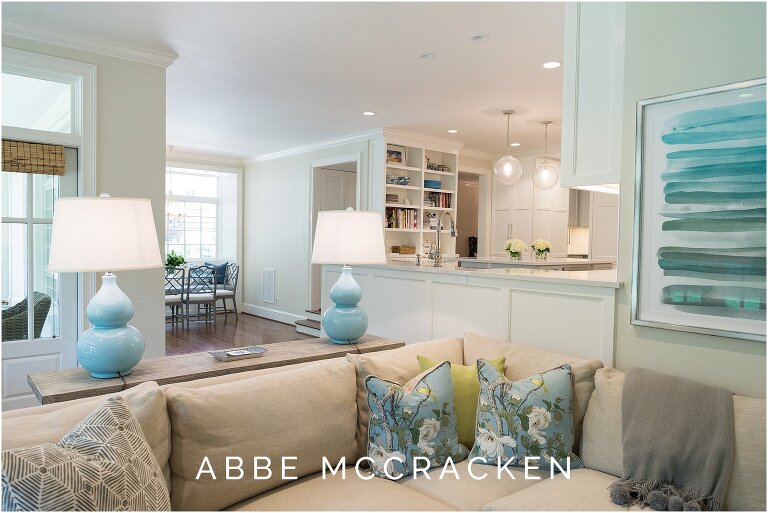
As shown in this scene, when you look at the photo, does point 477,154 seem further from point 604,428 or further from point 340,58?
point 604,428

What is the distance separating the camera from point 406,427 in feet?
6.95

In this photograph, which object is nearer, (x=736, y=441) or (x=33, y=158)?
(x=736, y=441)

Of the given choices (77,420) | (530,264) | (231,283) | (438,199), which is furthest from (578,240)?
(77,420)

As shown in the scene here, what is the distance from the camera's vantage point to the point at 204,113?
18.7 feet

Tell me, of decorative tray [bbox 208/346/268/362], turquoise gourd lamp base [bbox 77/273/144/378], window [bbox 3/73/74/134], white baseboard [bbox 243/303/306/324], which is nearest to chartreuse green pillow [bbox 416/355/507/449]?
decorative tray [bbox 208/346/268/362]

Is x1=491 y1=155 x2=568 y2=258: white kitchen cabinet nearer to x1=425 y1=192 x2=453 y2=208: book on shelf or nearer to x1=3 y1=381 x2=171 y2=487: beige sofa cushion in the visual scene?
x1=425 y1=192 x2=453 y2=208: book on shelf

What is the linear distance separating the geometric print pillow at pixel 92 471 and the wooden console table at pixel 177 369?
1.79 feet

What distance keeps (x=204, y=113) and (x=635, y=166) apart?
456 centimetres

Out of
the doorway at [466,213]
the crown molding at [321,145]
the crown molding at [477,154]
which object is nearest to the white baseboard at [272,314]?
the crown molding at [321,145]

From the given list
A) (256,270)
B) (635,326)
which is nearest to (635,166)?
(635,326)

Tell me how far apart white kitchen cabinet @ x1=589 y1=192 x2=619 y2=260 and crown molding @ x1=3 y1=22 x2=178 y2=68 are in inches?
230

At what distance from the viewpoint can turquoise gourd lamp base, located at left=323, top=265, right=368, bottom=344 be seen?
2.91 meters

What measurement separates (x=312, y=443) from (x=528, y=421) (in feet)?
2.83

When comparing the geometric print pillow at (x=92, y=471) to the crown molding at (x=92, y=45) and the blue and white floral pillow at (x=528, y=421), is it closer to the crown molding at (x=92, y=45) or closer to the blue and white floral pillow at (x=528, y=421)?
the blue and white floral pillow at (x=528, y=421)
